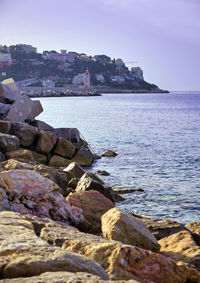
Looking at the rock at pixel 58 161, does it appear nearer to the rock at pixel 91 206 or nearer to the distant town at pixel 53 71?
the rock at pixel 91 206

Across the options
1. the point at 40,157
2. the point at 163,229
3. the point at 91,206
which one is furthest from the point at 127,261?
the point at 40,157

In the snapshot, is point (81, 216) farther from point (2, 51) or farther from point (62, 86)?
point (2, 51)

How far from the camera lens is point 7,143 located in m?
13.3

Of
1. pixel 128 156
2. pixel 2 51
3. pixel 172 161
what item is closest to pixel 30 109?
pixel 128 156

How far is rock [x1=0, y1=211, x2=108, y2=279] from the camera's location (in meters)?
2.86

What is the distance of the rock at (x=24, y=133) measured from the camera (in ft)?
50.5

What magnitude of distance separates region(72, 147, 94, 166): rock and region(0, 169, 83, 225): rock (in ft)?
32.8

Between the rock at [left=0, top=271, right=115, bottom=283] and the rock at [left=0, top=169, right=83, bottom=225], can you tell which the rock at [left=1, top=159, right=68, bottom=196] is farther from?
the rock at [left=0, top=271, right=115, bottom=283]

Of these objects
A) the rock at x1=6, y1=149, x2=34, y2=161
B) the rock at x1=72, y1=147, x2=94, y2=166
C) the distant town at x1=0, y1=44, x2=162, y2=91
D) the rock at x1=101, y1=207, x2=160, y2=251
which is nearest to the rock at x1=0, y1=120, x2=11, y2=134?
the rock at x1=72, y1=147, x2=94, y2=166

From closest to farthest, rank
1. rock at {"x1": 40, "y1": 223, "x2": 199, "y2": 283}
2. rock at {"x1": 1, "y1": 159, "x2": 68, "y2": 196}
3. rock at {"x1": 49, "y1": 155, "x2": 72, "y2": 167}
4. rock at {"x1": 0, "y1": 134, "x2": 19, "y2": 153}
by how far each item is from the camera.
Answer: rock at {"x1": 40, "y1": 223, "x2": 199, "y2": 283}
rock at {"x1": 1, "y1": 159, "x2": 68, "y2": 196}
rock at {"x1": 0, "y1": 134, "x2": 19, "y2": 153}
rock at {"x1": 49, "y1": 155, "x2": 72, "y2": 167}

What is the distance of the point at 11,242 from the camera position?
3.40 meters

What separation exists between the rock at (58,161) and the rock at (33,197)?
9010 millimetres

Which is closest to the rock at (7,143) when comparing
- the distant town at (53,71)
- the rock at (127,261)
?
the rock at (127,261)

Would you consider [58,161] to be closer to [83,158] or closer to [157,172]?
[83,158]
